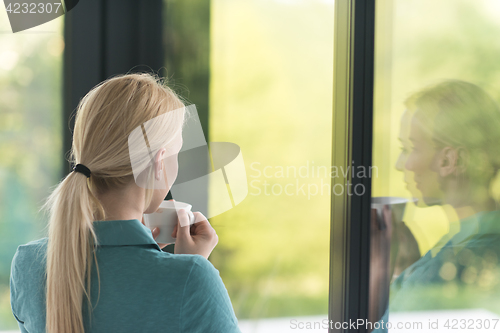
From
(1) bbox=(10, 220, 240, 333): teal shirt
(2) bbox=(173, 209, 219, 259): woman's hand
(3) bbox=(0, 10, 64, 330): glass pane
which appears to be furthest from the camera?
A: (3) bbox=(0, 10, 64, 330): glass pane

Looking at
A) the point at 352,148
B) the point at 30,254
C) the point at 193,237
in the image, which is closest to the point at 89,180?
the point at 30,254

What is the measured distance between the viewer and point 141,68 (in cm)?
97

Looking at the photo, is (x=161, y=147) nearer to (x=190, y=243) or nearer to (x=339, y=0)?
(x=190, y=243)

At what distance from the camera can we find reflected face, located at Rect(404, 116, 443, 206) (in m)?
1.01

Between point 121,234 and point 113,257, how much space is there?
35 mm

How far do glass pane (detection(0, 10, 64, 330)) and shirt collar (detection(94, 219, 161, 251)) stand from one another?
19.6 inches

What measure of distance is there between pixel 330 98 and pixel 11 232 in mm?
946

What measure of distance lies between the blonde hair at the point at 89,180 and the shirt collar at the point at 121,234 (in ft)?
0.04

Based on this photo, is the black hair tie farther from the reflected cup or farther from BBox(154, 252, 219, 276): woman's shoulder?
the reflected cup

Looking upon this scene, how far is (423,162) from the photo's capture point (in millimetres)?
1020

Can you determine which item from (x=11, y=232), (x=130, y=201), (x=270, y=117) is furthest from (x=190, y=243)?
(x=11, y=232)

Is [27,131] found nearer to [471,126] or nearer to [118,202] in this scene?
[118,202]

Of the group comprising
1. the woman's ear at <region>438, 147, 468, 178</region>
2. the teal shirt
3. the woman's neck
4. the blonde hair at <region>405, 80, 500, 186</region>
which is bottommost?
the teal shirt

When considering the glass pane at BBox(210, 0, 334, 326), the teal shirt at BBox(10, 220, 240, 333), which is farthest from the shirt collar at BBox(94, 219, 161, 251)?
the glass pane at BBox(210, 0, 334, 326)
